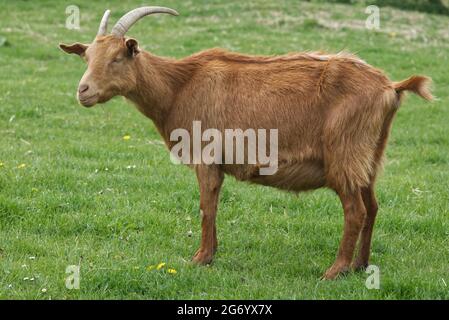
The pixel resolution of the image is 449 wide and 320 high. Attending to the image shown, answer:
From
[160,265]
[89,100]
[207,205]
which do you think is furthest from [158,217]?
[89,100]

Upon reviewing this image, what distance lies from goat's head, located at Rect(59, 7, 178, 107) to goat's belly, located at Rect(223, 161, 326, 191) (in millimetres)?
1114

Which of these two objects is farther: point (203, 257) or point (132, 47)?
point (203, 257)

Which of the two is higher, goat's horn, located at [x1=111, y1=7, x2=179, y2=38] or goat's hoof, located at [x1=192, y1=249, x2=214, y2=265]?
goat's horn, located at [x1=111, y1=7, x2=179, y2=38]

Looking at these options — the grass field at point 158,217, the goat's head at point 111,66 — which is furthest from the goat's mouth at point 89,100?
the grass field at point 158,217

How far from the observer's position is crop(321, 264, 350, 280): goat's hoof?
232 inches

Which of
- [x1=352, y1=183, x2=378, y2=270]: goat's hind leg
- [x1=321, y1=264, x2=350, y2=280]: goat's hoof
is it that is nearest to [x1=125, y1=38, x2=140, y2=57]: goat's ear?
[x1=352, y1=183, x2=378, y2=270]: goat's hind leg

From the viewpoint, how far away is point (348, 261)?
236 inches

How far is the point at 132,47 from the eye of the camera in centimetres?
609

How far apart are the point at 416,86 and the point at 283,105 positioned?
1.01 metres

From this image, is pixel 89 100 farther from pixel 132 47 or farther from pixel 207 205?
pixel 207 205

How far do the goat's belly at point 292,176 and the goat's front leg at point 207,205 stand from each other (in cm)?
19

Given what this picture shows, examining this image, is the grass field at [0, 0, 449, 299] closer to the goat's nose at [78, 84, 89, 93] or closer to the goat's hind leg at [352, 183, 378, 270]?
the goat's hind leg at [352, 183, 378, 270]

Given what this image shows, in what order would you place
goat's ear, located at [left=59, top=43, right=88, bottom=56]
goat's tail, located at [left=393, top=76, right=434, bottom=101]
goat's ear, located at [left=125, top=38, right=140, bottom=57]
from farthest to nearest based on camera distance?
goat's ear, located at [left=59, top=43, right=88, bottom=56] → goat's ear, located at [left=125, top=38, right=140, bottom=57] → goat's tail, located at [left=393, top=76, right=434, bottom=101]
